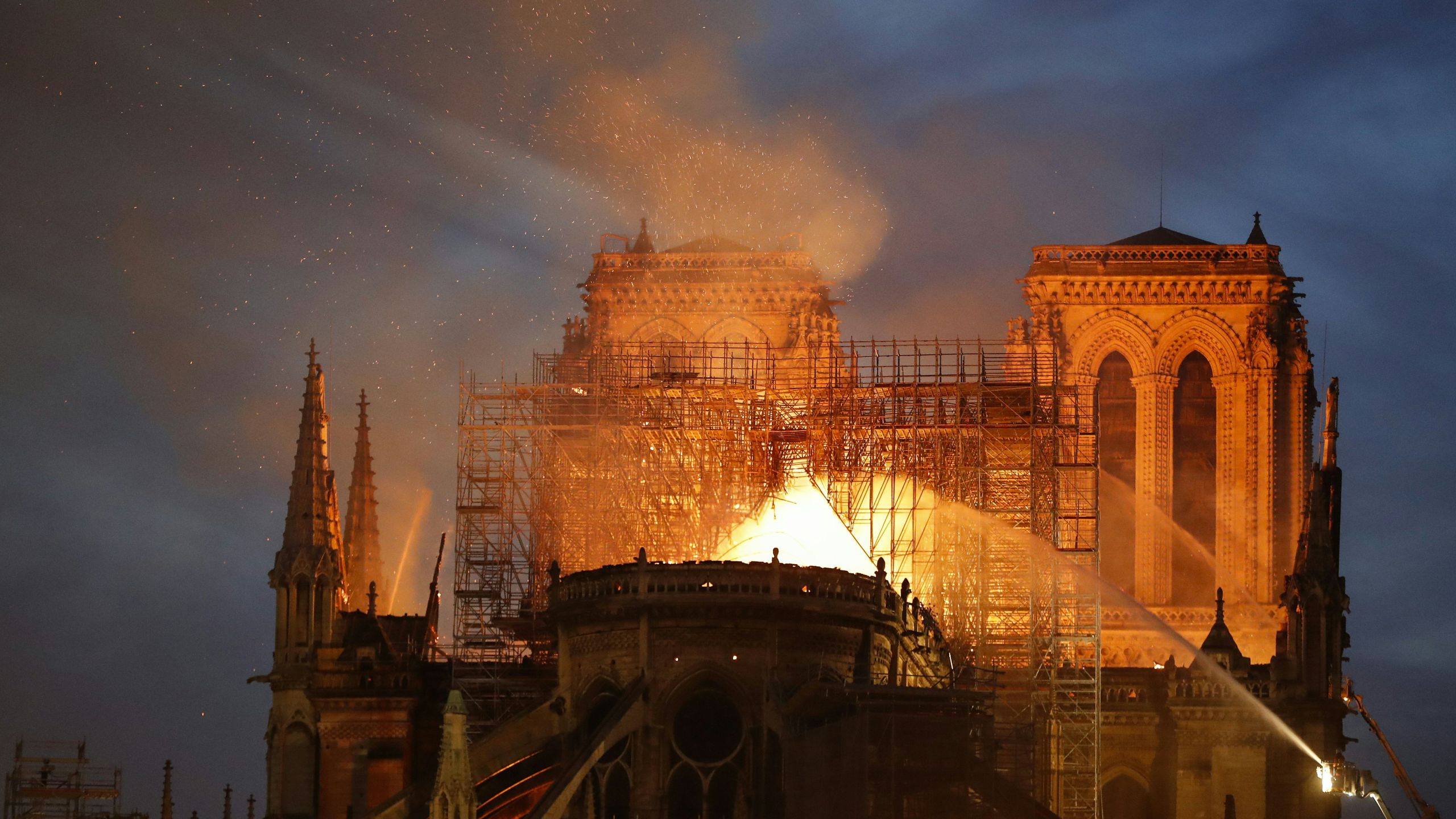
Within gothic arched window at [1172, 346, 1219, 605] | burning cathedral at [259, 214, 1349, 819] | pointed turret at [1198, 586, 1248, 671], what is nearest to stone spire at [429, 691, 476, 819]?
burning cathedral at [259, 214, 1349, 819]

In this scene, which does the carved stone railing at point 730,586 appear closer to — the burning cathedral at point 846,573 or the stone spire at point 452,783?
the burning cathedral at point 846,573

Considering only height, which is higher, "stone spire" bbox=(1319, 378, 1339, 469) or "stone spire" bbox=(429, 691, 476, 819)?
"stone spire" bbox=(1319, 378, 1339, 469)

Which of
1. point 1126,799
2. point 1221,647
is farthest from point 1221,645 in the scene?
point 1126,799

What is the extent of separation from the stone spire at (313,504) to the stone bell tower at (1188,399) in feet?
81.7

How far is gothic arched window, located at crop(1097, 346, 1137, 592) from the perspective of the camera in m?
92.4

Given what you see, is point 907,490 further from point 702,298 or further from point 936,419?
point 702,298

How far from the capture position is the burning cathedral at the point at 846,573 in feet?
208

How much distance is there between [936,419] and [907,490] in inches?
→ 100

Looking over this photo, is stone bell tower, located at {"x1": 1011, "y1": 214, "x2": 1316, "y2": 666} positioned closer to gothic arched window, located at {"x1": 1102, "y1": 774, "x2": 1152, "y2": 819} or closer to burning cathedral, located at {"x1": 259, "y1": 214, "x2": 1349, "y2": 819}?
burning cathedral, located at {"x1": 259, "y1": 214, "x2": 1349, "y2": 819}

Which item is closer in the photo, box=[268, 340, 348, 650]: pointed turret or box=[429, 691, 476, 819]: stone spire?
box=[429, 691, 476, 819]: stone spire

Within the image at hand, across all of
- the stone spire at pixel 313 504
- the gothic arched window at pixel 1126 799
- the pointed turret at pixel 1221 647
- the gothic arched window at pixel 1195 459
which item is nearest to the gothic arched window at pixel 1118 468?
the gothic arched window at pixel 1195 459

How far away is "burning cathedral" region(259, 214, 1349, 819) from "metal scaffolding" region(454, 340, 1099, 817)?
0.46 ft

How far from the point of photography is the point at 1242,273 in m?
92.9

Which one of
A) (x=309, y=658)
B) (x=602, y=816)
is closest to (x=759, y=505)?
(x=309, y=658)
